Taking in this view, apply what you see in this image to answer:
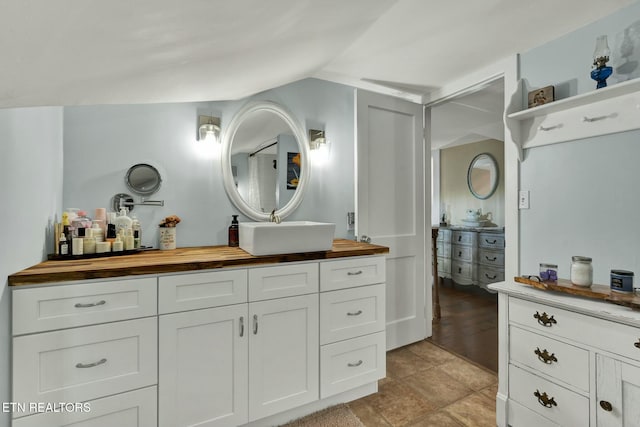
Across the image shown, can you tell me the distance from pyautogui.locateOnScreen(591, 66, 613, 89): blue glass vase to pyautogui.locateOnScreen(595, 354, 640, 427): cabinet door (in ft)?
4.38

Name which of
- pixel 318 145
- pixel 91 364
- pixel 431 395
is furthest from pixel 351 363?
pixel 318 145

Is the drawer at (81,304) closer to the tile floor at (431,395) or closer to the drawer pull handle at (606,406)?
the tile floor at (431,395)

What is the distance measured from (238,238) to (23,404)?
45.5 inches

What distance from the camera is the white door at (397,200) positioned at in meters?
2.33

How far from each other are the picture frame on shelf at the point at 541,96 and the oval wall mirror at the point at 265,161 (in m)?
1.50

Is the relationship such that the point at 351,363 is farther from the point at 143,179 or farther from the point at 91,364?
the point at 143,179

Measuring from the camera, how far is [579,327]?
4.29ft

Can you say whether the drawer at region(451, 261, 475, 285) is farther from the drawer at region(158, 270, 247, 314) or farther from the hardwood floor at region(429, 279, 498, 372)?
the drawer at region(158, 270, 247, 314)

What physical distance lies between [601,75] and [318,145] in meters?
1.67

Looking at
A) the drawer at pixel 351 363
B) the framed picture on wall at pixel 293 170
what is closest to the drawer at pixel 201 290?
the drawer at pixel 351 363

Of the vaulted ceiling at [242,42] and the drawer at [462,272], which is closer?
the vaulted ceiling at [242,42]

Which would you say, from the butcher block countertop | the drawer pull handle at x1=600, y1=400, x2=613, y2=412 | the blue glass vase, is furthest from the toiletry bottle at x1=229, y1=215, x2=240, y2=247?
the blue glass vase

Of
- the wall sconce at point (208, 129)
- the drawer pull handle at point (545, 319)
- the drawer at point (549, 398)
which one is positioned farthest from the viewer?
the wall sconce at point (208, 129)

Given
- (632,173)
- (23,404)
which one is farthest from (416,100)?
(23,404)
